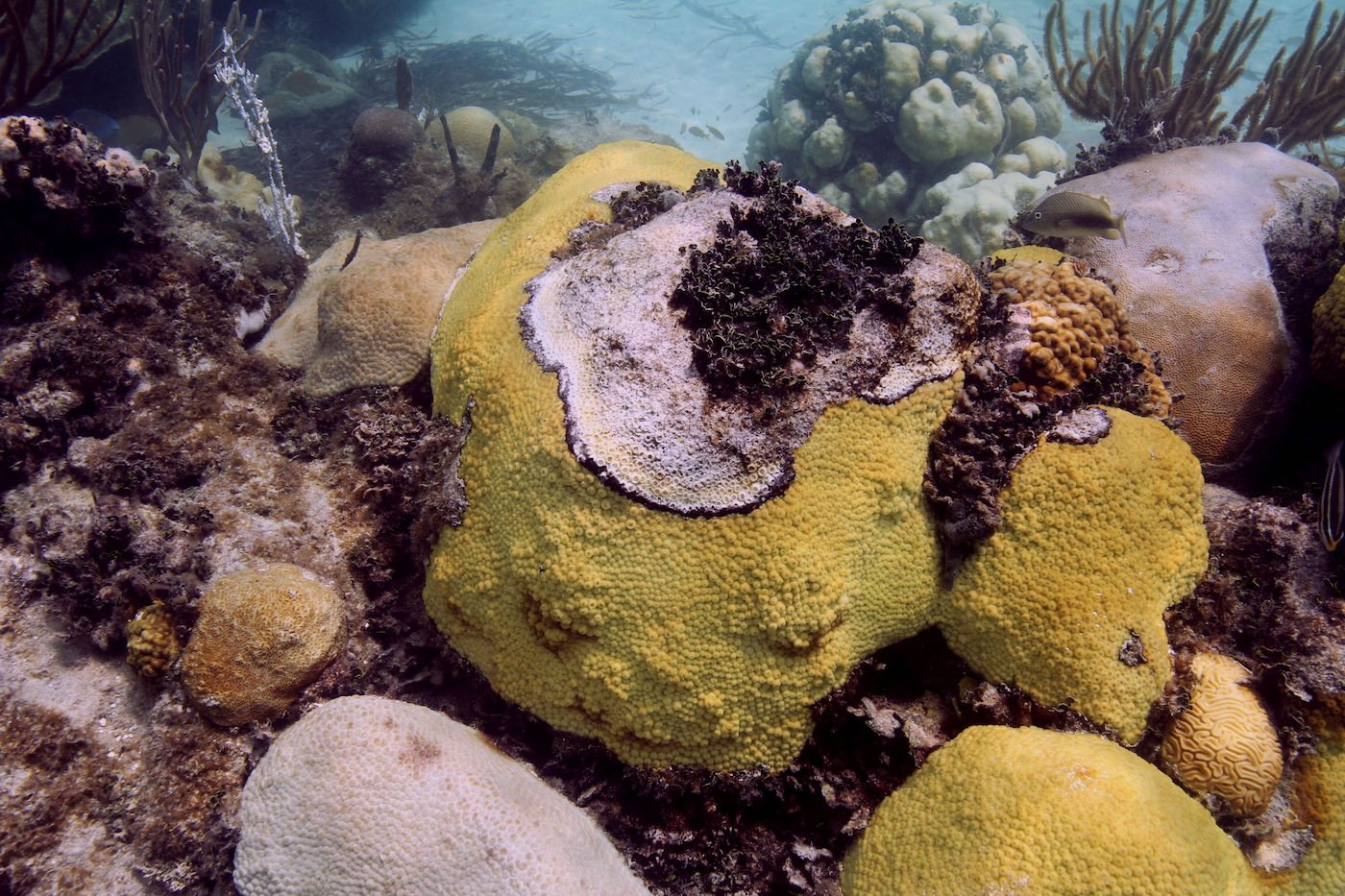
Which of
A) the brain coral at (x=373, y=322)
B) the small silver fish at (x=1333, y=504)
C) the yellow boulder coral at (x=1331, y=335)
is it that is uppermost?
the yellow boulder coral at (x=1331, y=335)

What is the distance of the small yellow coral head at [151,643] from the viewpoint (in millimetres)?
3371

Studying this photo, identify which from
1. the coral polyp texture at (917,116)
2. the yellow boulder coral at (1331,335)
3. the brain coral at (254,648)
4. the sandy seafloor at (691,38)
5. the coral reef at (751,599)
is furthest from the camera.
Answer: the sandy seafloor at (691,38)

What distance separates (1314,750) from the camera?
9.32ft

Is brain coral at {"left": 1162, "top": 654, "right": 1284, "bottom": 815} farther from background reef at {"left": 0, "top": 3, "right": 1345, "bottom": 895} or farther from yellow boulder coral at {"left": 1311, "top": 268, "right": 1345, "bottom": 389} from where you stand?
yellow boulder coral at {"left": 1311, "top": 268, "right": 1345, "bottom": 389}

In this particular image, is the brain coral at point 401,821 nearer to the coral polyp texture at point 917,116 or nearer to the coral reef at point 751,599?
the coral reef at point 751,599

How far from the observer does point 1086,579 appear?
2.87 metres

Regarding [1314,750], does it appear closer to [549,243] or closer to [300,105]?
[549,243]

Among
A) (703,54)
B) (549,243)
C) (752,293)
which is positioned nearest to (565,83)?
(703,54)

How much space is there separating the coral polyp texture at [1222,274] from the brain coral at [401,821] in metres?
4.49

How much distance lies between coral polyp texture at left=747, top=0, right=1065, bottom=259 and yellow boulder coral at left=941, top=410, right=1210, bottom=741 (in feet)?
21.8

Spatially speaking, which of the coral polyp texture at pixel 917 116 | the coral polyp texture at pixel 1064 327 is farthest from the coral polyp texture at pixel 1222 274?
the coral polyp texture at pixel 917 116

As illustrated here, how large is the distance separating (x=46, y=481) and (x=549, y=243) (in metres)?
3.49

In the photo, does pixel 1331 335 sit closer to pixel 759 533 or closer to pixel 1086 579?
pixel 1086 579

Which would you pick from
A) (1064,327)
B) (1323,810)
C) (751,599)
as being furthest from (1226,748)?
(751,599)
